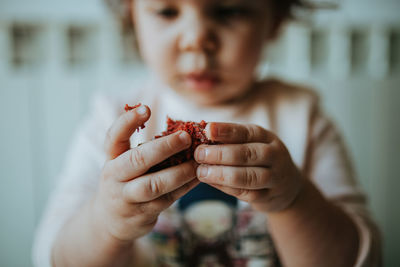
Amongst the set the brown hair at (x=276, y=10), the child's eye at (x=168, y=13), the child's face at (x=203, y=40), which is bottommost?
the child's face at (x=203, y=40)

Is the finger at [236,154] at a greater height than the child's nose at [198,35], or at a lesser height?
lesser

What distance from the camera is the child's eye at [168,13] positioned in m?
0.49

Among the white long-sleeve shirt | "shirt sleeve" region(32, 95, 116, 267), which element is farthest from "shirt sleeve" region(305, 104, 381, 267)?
"shirt sleeve" region(32, 95, 116, 267)

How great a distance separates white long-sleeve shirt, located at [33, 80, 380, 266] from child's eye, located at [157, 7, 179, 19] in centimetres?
18

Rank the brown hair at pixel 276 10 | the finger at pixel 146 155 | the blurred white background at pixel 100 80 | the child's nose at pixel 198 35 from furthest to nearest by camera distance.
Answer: the blurred white background at pixel 100 80 < the brown hair at pixel 276 10 < the child's nose at pixel 198 35 < the finger at pixel 146 155

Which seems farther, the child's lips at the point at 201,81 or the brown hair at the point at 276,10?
the brown hair at the point at 276,10

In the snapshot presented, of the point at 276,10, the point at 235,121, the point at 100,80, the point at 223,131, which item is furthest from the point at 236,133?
the point at 100,80

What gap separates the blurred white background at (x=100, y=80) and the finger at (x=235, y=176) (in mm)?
767

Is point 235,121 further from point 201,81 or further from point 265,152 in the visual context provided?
point 265,152

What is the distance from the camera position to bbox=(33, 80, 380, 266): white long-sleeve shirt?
0.56 m

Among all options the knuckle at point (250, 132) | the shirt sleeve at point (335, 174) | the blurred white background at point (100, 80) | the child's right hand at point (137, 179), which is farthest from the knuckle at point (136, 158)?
the blurred white background at point (100, 80)

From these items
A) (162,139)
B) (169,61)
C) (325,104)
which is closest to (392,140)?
Answer: (325,104)

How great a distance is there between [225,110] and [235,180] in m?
0.40

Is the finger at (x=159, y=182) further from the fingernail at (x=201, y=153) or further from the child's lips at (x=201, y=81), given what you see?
the child's lips at (x=201, y=81)
